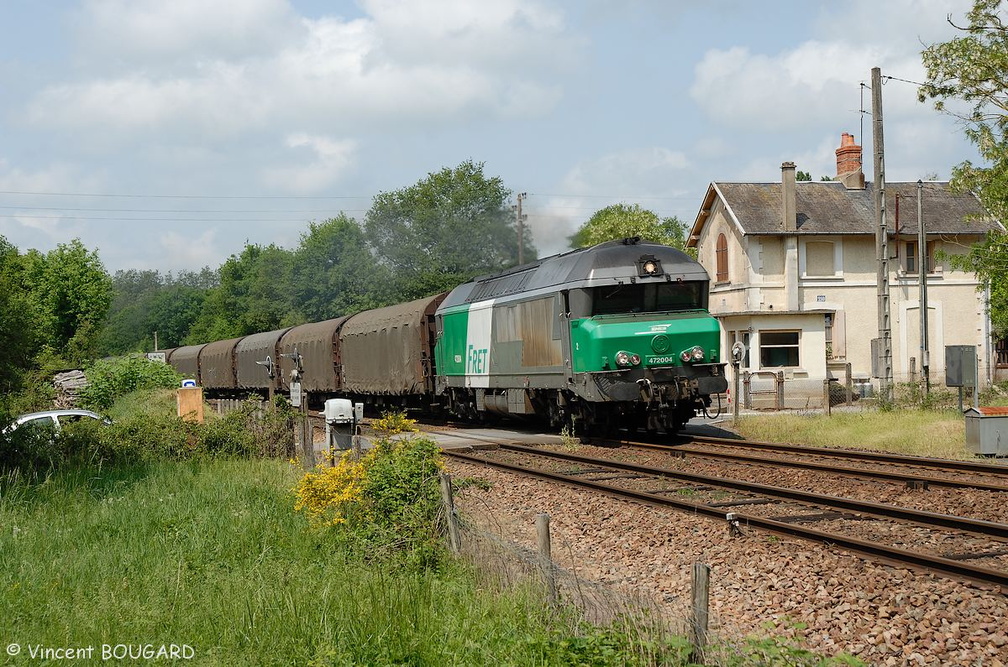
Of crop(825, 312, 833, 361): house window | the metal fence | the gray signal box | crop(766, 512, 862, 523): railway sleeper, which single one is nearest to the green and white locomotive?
the gray signal box

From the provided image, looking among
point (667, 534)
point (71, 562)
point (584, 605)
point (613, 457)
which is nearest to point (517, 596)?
point (584, 605)

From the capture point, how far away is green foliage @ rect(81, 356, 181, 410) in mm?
26969

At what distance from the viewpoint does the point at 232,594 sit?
6891 millimetres

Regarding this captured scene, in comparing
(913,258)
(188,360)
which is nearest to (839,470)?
(913,258)

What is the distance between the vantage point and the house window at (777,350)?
3509 cm

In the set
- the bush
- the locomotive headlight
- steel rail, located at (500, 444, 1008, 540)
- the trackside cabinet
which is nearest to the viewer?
the bush

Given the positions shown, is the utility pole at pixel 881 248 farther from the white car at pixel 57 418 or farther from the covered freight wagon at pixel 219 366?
the covered freight wagon at pixel 219 366

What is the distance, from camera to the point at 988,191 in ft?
67.3

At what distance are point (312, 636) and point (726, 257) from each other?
3459cm

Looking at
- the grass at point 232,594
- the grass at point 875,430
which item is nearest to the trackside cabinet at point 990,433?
the grass at point 875,430

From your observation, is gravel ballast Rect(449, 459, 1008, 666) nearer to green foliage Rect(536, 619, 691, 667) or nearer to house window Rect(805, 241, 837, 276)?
green foliage Rect(536, 619, 691, 667)

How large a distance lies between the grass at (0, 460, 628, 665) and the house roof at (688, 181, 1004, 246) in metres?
29.7

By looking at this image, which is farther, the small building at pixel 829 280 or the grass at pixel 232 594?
the small building at pixel 829 280

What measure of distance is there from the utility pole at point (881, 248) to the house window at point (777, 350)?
11.1 m
